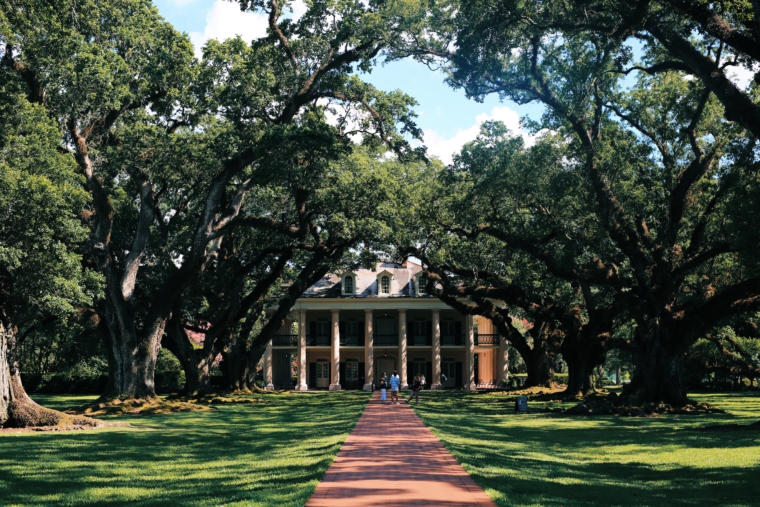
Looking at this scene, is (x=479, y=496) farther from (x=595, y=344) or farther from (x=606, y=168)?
(x=595, y=344)

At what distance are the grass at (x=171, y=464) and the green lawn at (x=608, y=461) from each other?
2.48m

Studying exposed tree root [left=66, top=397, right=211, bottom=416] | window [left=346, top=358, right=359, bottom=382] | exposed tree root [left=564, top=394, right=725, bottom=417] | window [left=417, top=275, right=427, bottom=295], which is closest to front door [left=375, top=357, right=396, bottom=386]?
window [left=346, top=358, right=359, bottom=382]

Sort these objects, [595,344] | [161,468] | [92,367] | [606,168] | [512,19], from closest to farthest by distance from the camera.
→ 1. [161,468]
2. [512,19]
3. [606,168]
4. [595,344]
5. [92,367]

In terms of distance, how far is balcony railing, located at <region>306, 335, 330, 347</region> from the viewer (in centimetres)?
5462

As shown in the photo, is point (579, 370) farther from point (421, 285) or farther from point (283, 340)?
point (283, 340)

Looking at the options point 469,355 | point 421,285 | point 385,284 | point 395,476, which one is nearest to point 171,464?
point 395,476

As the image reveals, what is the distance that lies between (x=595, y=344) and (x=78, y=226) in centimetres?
2288

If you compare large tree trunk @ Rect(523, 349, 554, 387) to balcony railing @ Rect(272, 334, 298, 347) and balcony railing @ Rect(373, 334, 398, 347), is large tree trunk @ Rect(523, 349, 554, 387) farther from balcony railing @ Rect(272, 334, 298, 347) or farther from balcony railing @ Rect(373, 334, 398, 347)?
balcony railing @ Rect(272, 334, 298, 347)

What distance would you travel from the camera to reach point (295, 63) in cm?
2500

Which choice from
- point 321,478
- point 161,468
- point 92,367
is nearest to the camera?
point 321,478

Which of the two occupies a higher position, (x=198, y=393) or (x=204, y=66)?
(x=204, y=66)

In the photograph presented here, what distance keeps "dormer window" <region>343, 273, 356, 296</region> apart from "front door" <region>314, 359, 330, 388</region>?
20.3 feet

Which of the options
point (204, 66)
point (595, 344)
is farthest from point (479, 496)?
point (595, 344)

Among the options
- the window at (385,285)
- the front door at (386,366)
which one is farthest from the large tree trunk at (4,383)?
the front door at (386,366)
